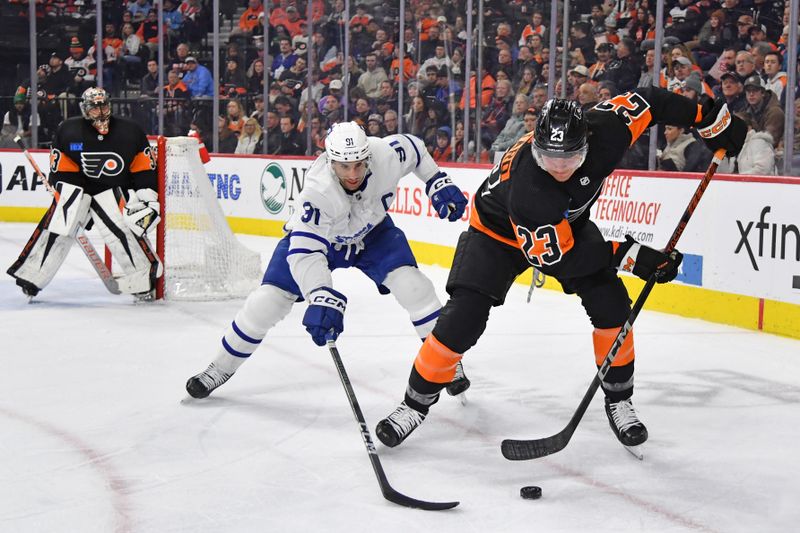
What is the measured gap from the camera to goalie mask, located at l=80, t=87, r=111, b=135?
5832mm

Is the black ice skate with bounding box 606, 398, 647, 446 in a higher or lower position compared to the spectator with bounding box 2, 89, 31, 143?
lower

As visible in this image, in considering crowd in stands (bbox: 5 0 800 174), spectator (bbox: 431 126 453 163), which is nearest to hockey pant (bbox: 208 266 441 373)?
crowd in stands (bbox: 5 0 800 174)

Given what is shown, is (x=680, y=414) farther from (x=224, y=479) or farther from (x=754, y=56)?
(x=754, y=56)

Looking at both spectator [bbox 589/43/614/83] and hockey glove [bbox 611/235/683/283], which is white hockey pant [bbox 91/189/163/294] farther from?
hockey glove [bbox 611/235/683/283]

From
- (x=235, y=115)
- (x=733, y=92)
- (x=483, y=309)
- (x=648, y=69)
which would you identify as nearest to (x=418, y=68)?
(x=648, y=69)

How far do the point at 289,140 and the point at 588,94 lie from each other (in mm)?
Result: 3656

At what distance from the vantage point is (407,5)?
27.9 feet

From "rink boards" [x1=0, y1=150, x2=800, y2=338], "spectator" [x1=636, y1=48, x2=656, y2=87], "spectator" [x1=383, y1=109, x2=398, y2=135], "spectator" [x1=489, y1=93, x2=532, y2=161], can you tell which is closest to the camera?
"rink boards" [x1=0, y1=150, x2=800, y2=338]

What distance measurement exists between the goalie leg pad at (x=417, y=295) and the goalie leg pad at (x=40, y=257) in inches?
125

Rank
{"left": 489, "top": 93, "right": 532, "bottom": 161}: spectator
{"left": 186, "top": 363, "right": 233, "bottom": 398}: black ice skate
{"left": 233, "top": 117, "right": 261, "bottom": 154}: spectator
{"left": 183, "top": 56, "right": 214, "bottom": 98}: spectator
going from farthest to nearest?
1. {"left": 183, "top": 56, "right": 214, "bottom": 98}: spectator
2. {"left": 233, "top": 117, "right": 261, "bottom": 154}: spectator
3. {"left": 489, "top": 93, "right": 532, "bottom": 161}: spectator
4. {"left": 186, "top": 363, "right": 233, "bottom": 398}: black ice skate

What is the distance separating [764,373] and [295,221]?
82.5 inches

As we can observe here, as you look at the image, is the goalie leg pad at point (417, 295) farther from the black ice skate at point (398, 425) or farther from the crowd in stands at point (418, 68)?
the crowd in stands at point (418, 68)

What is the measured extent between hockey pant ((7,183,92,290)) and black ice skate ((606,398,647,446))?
3.83 m

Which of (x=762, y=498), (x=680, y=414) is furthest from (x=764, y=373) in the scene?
(x=762, y=498)
